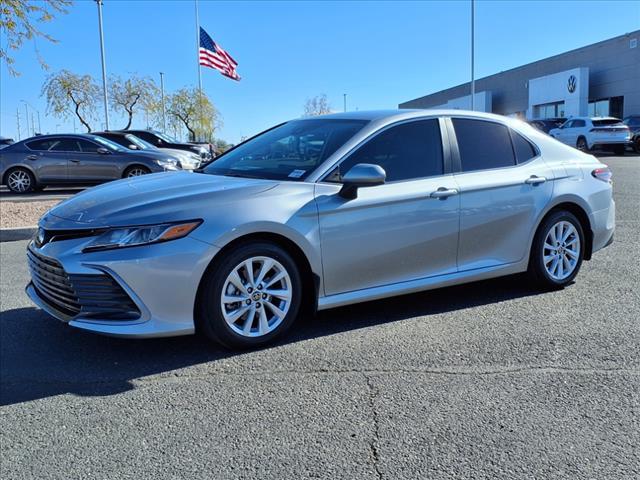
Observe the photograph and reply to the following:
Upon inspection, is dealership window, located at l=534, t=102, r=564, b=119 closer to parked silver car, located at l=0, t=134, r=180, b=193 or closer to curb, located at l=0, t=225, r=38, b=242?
parked silver car, located at l=0, t=134, r=180, b=193

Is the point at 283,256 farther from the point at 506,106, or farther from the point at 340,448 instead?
the point at 506,106

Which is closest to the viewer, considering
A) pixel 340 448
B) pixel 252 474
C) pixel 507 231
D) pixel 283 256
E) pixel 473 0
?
pixel 252 474

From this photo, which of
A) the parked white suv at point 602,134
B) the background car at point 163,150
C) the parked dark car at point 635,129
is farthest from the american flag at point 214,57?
the parked dark car at point 635,129

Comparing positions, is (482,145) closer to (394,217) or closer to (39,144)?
(394,217)

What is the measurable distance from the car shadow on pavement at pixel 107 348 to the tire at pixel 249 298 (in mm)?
153

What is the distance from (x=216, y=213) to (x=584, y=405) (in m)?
2.41

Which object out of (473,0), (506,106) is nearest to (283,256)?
(473,0)

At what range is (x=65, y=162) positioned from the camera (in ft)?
46.7

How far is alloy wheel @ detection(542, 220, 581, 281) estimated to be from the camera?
208 inches

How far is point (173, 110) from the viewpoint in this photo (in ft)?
180

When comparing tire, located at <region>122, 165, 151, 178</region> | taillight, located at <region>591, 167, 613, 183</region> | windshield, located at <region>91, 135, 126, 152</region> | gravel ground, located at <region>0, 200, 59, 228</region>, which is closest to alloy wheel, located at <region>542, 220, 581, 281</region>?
taillight, located at <region>591, 167, 613, 183</region>

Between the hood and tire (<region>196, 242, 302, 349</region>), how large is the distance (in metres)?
0.39

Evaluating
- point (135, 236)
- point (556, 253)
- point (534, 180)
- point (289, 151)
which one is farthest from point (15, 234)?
point (556, 253)

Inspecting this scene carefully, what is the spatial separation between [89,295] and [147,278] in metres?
0.39
